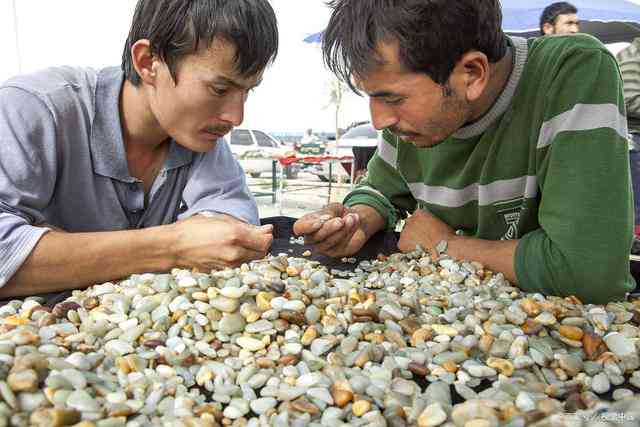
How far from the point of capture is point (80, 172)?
1064 mm

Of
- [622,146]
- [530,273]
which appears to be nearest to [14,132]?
[530,273]

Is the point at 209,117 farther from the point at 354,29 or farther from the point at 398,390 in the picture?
the point at 398,390

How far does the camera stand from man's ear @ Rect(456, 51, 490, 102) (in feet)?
3.12

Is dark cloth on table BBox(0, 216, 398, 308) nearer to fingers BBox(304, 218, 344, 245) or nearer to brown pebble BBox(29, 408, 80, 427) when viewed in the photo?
fingers BBox(304, 218, 344, 245)

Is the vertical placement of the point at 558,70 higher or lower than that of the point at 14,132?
higher

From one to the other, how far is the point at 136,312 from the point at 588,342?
0.62m

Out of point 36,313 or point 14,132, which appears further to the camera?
point 14,132

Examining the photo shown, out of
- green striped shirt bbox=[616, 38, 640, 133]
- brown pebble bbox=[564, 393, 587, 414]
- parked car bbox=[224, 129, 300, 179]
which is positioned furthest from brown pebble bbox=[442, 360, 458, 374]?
parked car bbox=[224, 129, 300, 179]

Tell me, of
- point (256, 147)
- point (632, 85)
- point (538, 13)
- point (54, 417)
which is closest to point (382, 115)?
point (54, 417)

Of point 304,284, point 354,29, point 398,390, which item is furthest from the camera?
point 354,29

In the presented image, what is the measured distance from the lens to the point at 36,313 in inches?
29.0

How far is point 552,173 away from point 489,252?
190 millimetres

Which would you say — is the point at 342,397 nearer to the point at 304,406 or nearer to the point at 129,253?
the point at 304,406

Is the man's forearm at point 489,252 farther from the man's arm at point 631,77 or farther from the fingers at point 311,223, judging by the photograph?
the man's arm at point 631,77
